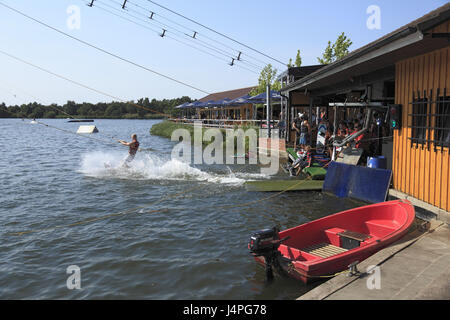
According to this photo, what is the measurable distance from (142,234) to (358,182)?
6592 millimetres

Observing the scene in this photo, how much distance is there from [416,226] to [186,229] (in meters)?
5.64

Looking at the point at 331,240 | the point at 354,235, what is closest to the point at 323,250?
the point at 331,240

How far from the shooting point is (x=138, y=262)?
8.05 meters

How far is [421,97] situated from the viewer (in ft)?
29.6

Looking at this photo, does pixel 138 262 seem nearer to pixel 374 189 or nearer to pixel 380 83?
pixel 374 189

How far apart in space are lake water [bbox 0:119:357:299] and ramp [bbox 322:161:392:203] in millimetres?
417

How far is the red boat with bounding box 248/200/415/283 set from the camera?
247 inches

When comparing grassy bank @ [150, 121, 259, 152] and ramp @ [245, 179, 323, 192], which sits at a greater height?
grassy bank @ [150, 121, 259, 152]

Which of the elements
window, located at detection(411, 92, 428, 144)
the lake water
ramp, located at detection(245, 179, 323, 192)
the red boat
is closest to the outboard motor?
the red boat

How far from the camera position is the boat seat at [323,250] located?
7.29 metres

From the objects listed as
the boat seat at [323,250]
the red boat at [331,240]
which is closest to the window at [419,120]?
the red boat at [331,240]

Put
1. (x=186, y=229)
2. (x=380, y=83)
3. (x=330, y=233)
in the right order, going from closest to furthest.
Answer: (x=330, y=233)
(x=186, y=229)
(x=380, y=83)

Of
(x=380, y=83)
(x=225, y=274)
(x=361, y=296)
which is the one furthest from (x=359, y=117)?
(x=361, y=296)

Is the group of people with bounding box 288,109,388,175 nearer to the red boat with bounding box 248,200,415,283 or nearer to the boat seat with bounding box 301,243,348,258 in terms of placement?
the red boat with bounding box 248,200,415,283
